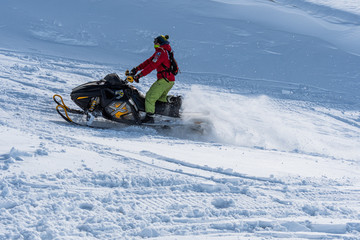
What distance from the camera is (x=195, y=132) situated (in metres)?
6.73

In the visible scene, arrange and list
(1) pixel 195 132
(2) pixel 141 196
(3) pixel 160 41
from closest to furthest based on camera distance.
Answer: (2) pixel 141 196, (3) pixel 160 41, (1) pixel 195 132

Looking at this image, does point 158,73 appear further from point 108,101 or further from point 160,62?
point 108,101

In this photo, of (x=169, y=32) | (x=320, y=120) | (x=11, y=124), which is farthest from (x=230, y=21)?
(x=11, y=124)

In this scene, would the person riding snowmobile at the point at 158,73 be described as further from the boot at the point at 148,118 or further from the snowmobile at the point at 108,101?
the snowmobile at the point at 108,101

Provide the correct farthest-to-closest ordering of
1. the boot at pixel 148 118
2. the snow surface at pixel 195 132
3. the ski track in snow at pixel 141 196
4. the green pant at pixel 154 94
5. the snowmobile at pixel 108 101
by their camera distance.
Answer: the boot at pixel 148 118, the green pant at pixel 154 94, the snowmobile at pixel 108 101, the snow surface at pixel 195 132, the ski track in snow at pixel 141 196

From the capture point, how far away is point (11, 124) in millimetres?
5254

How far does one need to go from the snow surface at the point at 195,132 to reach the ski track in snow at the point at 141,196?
1cm

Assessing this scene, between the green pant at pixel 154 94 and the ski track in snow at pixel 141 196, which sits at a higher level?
the green pant at pixel 154 94

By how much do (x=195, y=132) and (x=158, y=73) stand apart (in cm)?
136

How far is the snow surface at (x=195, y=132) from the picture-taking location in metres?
3.19

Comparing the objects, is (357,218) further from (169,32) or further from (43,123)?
(169,32)

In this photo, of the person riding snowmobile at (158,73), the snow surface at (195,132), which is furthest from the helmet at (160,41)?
the snow surface at (195,132)

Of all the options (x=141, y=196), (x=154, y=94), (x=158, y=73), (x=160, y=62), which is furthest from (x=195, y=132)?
(x=141, y=196)

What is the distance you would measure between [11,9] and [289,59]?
9.88 meters
